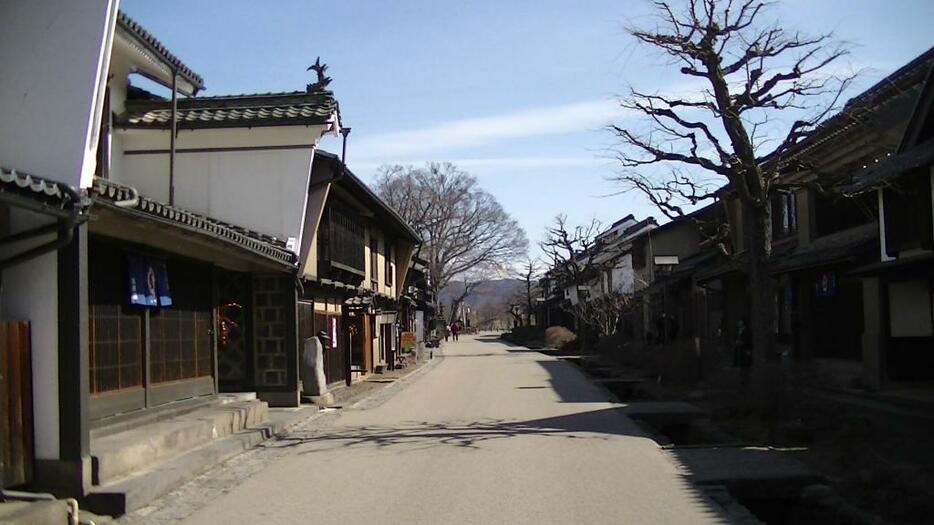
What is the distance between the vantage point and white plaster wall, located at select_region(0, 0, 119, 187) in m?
8.69

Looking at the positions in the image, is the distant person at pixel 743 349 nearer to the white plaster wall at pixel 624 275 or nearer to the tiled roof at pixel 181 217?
the tiled roof at pixel 181 217

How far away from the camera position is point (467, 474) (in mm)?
9961

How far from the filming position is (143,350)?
38.0 feet

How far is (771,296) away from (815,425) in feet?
11.1

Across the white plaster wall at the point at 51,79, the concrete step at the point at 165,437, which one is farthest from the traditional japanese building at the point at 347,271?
the white plaster wall at the point at 51,79

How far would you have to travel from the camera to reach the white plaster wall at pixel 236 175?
1747 cm

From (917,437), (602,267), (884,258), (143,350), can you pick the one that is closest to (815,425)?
(917,437)

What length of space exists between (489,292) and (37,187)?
310 ft

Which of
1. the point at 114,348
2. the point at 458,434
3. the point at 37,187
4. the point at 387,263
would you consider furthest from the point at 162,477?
the point at 387,263

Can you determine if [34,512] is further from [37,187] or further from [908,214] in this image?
[908,214]

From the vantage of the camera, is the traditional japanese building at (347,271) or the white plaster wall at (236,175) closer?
the white plaster wall at (236,175)

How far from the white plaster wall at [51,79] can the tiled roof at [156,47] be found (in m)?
3.42

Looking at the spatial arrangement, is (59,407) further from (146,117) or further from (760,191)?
(760,191)

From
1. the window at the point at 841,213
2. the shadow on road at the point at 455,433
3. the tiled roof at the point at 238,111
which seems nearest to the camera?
the shadow on road at the point at 455,433
